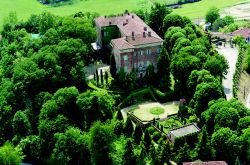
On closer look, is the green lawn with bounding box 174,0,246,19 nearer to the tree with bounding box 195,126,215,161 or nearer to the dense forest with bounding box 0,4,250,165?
the dense forest with bounding box 0,4,250,165

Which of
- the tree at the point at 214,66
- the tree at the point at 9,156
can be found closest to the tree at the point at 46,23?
the tree at the point at 214,66

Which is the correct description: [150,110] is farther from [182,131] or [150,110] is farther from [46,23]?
[46,23]

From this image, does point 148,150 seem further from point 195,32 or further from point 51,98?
point 195,32

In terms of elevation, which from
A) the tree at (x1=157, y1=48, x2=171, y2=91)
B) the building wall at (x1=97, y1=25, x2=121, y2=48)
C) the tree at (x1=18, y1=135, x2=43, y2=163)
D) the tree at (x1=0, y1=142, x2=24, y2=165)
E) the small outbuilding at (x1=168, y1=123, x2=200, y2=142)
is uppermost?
the building wall at (x1=97, y1=25, x2=121, y2=48)

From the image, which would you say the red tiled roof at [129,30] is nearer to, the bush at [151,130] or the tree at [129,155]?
the bush at [151,130]

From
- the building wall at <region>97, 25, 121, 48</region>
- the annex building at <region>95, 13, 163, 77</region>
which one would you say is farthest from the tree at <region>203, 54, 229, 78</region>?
the building wall at <region>97, 25, 121, 48</region>
